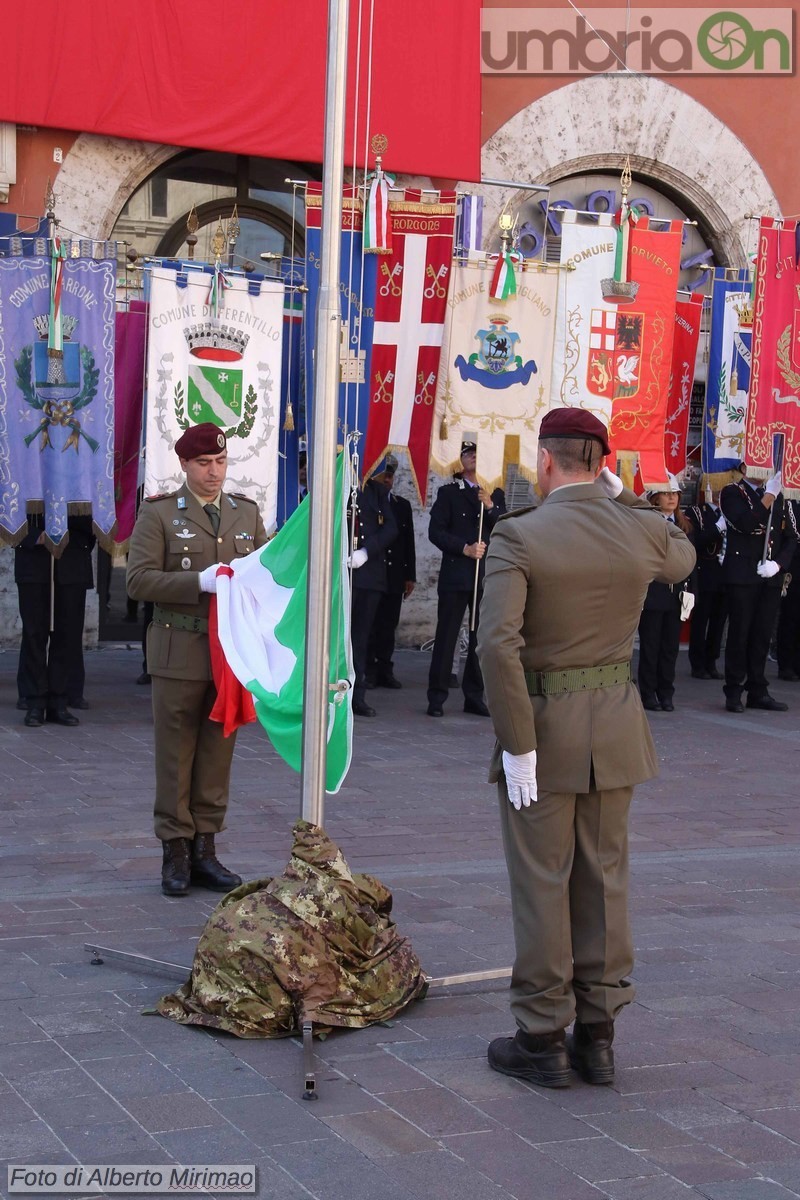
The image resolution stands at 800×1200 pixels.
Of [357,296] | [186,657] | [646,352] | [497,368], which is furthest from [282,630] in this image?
[646,352]

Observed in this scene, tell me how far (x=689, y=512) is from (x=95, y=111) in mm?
5904

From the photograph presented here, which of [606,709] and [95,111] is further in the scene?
[95,111]

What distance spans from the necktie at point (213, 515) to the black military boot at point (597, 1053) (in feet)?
8.92

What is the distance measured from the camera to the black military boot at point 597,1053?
417 centimetres

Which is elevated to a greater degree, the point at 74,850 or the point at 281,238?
the point at 281,238

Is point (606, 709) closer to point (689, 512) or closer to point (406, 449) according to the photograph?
point (406, 449)

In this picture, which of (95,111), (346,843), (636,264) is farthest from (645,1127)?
(95,111)

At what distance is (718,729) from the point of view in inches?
430

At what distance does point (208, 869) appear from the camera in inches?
237

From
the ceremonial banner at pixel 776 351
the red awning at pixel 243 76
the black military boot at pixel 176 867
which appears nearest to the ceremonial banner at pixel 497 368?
the ceremonial banner at pixel 776 351

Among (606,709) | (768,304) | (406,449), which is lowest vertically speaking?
(606,709)

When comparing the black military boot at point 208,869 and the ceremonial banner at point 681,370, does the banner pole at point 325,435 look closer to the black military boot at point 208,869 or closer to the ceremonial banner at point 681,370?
the black military boot at point 208,869

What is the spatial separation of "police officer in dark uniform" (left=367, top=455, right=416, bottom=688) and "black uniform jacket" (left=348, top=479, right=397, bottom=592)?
1.70 feet

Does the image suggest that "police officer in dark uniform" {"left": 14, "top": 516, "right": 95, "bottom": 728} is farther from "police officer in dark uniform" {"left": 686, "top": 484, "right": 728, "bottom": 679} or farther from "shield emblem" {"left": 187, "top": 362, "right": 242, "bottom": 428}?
"police officer in dark uniform" {"left": 686, "top": 484, "right": 728, "bottom": 679}
